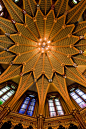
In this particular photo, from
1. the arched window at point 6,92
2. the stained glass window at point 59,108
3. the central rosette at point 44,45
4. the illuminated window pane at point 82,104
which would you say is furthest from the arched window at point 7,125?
the central rosette at point 44,45

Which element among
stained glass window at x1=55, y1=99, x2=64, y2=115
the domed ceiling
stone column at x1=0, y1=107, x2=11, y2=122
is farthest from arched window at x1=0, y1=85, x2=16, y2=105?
stained glass window at x1=55, y1=99, x2=64, y2=115

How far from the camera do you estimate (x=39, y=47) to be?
18.9 metres

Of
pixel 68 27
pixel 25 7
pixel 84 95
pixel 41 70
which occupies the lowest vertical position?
pixel 84 95

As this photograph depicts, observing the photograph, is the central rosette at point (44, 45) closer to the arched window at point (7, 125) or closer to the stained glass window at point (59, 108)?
the stained glass window at point (59, 108)

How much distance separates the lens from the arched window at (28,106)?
11.8 metres

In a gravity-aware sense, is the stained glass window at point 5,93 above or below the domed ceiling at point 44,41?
below

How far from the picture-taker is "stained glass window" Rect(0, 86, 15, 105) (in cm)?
1195

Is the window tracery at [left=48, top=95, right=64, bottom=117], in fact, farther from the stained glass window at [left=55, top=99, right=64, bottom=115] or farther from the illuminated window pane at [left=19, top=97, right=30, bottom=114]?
the illuminated window pane at [left=19, top=97, right=30, bottom=114]

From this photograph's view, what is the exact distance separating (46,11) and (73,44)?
654 cm

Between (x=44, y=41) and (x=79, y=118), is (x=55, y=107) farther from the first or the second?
(x=44, y=41)

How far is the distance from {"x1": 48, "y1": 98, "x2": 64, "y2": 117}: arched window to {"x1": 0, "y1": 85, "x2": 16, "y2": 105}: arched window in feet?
17.3

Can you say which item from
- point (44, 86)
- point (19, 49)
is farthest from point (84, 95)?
point (19, 49)

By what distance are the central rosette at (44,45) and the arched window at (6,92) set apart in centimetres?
820

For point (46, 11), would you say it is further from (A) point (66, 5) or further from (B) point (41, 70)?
(B) point (41, 70)
